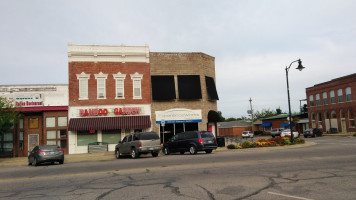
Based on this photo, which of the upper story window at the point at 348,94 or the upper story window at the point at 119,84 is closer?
the upper story window at the point at 119,84

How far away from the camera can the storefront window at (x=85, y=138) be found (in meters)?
28.4

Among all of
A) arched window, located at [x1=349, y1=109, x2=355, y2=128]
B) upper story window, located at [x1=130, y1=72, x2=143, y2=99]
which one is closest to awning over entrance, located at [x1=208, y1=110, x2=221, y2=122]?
upper story window, located at [x1=130, y1=72, x2=143, y2=99]

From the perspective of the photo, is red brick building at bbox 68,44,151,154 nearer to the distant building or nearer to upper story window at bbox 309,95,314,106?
the distant building

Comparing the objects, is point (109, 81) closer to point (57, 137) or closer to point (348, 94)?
point (57, 137)

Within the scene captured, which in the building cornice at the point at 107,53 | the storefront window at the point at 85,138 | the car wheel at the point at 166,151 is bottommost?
the car wheel at the point at 166,151

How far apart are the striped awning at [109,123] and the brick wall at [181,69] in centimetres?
152

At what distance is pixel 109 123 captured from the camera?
2841 centimetres

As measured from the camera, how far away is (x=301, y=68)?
2552cm

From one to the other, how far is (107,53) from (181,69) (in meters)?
7.76

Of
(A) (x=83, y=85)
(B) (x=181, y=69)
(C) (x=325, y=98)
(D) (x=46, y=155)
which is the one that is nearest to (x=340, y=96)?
(C) (x=325, y=98)

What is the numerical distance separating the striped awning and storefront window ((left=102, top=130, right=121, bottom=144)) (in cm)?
115

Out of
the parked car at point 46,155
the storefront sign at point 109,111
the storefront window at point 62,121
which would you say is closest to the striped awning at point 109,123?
the storefront sign at point 109,111

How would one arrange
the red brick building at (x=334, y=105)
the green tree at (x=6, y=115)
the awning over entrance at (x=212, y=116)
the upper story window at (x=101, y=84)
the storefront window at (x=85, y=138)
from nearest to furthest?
the green tree at (x=6, y=115) < the storefront window at (x=85, y=138) < the upper story window at (x=101, y=84) < the awning over entrance at (x=212, y=116) < the red brick building at (x=334, y=105)

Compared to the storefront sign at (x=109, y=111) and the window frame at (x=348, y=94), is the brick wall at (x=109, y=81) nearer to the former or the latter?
the storefront sign at (x=109, y=111)
